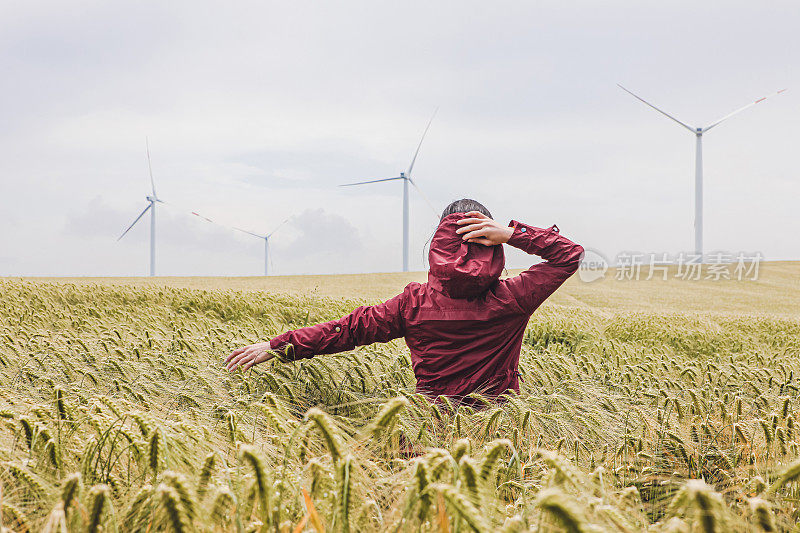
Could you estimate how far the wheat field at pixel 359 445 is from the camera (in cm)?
160

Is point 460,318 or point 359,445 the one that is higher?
point 460,318

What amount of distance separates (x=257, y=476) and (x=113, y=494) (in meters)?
1.07

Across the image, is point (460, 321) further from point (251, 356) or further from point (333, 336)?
point (251, 356)

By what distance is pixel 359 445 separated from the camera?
2328 millimetres

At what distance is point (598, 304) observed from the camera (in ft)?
82.0

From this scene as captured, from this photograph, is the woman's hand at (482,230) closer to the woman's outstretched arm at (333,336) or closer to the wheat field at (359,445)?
the woman's outstretched arm at (333,336)

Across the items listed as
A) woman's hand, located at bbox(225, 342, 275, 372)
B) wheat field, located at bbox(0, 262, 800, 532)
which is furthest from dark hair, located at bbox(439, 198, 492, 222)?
woman's hand, located at bbox(225, 342, 275, 372)

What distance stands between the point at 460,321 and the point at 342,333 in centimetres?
93

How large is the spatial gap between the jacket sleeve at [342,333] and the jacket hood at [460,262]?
1.63ft

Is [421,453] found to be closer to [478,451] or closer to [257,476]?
[478,451]

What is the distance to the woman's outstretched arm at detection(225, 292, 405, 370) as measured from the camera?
4.27m

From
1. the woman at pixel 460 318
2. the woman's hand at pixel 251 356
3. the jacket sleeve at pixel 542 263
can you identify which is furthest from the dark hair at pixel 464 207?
the woman's hand at pixel 251 356

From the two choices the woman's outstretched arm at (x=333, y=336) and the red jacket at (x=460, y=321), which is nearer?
the red jacket at (x=460, y=321)

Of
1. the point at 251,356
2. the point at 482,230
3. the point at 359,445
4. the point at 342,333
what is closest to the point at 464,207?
the point at 482,230
